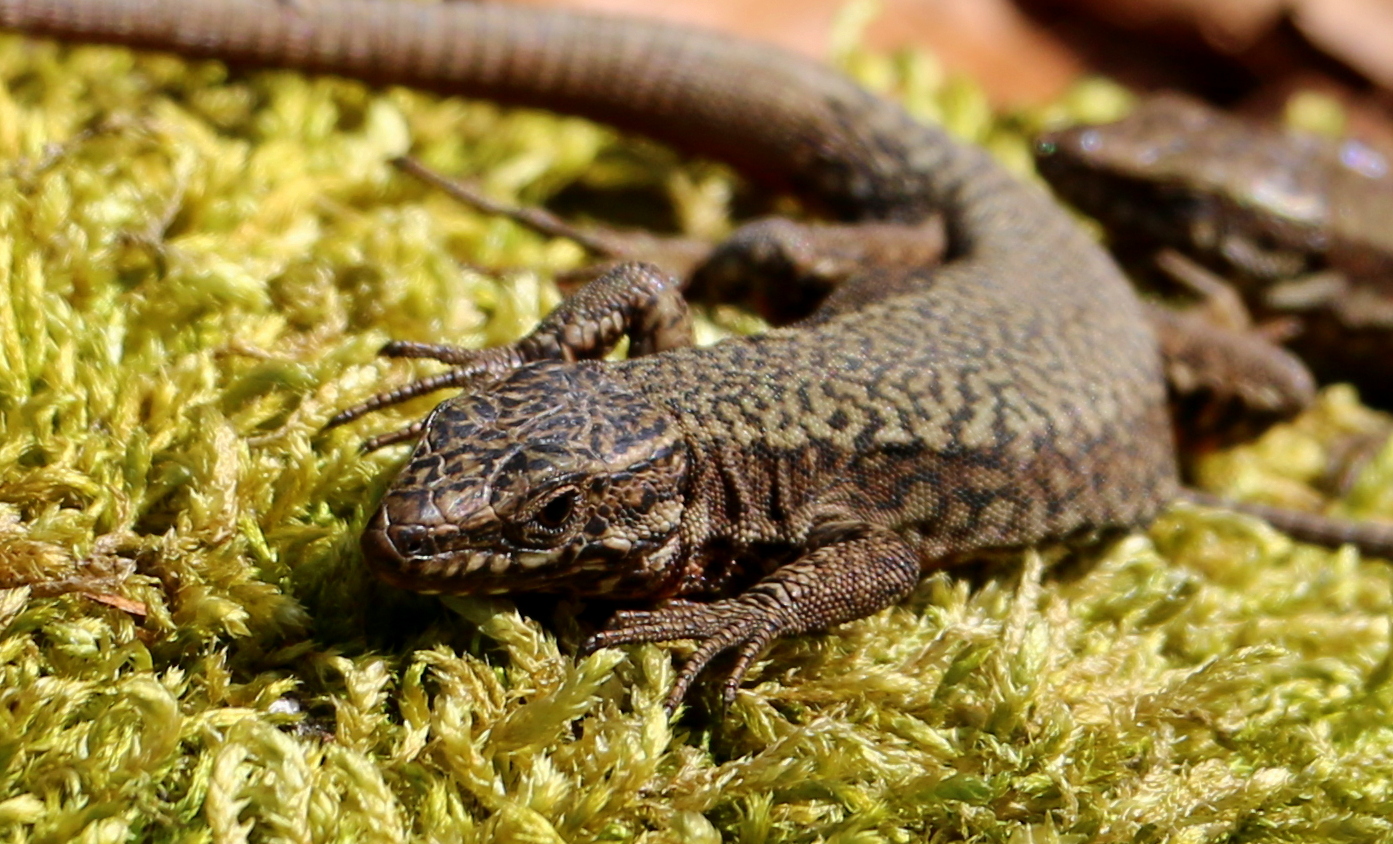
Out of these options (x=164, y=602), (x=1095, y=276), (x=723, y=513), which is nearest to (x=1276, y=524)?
(x=1095, y=276)

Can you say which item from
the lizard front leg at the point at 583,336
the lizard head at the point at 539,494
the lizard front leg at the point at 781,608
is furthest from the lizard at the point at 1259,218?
the lizard head at the point at 539,494

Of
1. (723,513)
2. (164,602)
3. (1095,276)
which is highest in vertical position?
(1095,276)

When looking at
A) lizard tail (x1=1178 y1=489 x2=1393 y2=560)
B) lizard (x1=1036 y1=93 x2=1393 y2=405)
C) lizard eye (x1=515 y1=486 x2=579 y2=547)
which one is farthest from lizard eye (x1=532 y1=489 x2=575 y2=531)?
lizard (x1=1036 y1=93 x2=1393 y2=405)

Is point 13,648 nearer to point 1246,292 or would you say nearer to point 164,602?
point 164,602

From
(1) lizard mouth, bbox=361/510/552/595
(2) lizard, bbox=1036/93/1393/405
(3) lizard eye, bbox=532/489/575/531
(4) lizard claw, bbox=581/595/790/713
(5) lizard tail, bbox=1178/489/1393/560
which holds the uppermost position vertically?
(2) lizard, bbox=1036/93/1393/405

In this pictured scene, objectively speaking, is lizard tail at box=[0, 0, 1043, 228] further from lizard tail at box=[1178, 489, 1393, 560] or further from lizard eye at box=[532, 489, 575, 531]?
lizard eye at box=[532, 489, 575, 531]

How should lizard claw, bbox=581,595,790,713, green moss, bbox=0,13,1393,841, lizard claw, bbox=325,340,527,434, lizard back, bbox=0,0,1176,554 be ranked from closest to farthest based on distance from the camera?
1. green moss, bbox=0,13,1393,841
2. lizard claw, bbox=581,595,790,713
3. lizard claw, bbox=325,340,527,434
4. lizard back, bbox=0,0,1176,554
